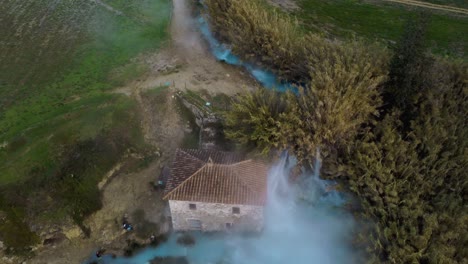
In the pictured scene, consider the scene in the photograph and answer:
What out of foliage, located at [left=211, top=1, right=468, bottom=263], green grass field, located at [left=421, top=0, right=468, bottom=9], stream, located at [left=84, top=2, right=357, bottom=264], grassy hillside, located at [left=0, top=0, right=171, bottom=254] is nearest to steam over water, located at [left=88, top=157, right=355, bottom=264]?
stream, located at [left=84, top=2, right=357, bottom=264]

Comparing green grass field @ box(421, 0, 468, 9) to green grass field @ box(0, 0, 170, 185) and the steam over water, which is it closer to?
green grass field @ box(0, 0, 170, 185)

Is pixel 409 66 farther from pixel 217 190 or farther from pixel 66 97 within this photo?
pixel 66 97

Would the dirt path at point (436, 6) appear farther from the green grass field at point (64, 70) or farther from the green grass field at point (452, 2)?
Answer: the green grass field at point (64, 70)

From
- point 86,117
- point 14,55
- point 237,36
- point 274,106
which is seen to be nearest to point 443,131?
point 274,106

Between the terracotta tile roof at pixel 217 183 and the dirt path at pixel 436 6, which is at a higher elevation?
the dirt path at pixel 436 6

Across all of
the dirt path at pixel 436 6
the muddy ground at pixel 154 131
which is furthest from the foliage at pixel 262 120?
the dirt path at pixel 436 6

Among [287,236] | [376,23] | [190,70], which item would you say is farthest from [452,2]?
[287,236]

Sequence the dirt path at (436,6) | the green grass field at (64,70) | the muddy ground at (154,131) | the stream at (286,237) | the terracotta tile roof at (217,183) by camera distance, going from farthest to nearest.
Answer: the dirt path at (436,6)
the green grass field at (64,70)
the muddy ground at (154,131)
the stream at (286,237)
the terracotta tile roof at (217,183)
